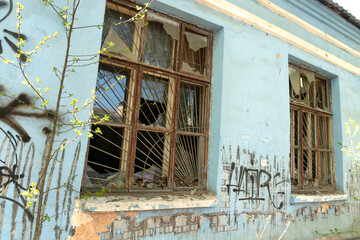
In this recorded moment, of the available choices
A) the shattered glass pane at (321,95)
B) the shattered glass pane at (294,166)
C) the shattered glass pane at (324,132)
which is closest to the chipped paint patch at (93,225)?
the shattered glass pane at (294,166)

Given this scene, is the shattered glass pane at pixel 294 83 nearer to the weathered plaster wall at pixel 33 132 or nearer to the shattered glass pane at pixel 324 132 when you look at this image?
the shattered glass pane at pixel 324 132

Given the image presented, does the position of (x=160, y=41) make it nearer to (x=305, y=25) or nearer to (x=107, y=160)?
(x=107, y=160)

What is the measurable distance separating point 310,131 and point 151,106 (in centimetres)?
349

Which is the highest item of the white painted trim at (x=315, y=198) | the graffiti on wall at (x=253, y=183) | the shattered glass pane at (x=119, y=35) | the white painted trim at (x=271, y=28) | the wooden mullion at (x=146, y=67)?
the white painted trim at (x=271, y=28)

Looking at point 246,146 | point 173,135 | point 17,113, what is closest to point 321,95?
point 246,146

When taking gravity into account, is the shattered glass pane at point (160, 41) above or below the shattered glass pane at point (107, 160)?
above

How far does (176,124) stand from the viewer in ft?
10.6

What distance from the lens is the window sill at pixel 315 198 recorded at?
4.06 m

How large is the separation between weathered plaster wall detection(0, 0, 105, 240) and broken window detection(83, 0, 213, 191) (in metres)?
0.31

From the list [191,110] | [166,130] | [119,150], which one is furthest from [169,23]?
[119,150]

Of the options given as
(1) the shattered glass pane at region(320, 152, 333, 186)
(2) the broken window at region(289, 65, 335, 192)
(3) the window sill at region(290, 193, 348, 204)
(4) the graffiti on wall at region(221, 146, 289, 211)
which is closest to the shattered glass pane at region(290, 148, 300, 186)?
(2) the broken window at region(289, 65, 335, 192)

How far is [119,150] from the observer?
2951 mm

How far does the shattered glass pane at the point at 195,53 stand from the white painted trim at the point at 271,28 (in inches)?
18.3

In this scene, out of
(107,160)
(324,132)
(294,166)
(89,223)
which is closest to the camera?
(89,223)
